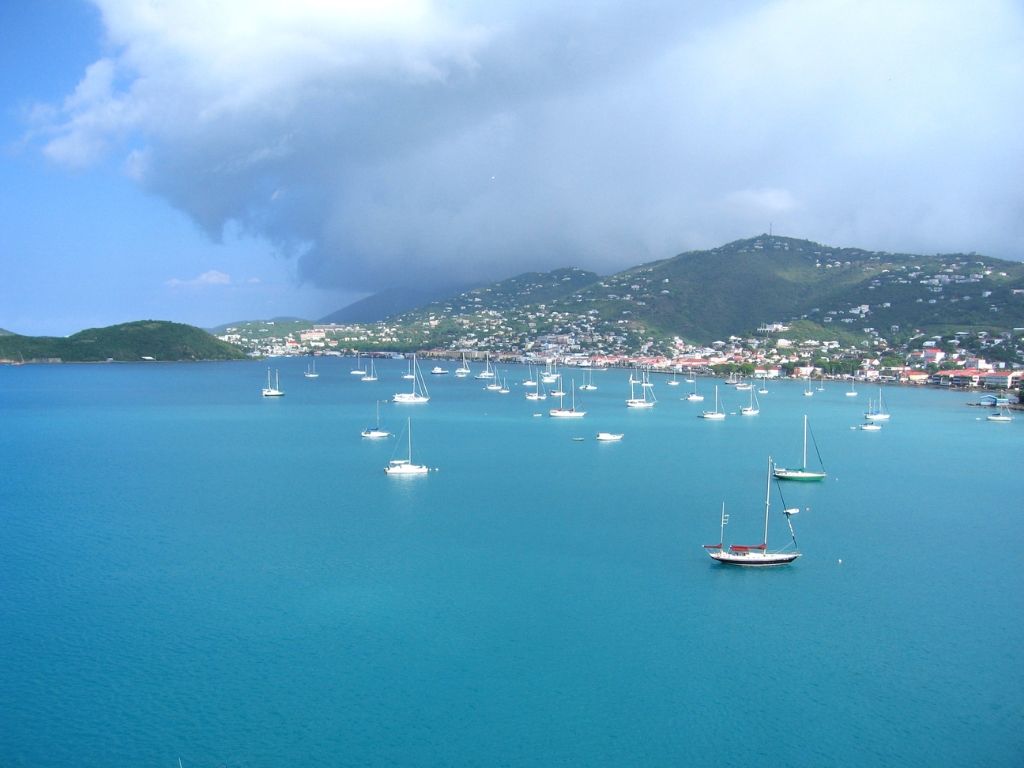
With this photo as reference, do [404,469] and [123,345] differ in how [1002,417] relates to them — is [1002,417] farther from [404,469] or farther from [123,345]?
[123,345]

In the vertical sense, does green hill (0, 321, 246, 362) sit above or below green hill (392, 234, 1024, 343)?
below

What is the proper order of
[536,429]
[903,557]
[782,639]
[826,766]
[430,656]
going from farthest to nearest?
[536,429] → [903,557] → [782,639] → [430,656] → [826,766]

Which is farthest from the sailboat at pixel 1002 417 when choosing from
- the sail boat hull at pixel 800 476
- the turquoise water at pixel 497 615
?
the sail boat hull at pixel 800 476

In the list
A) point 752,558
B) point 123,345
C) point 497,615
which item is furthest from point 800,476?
point 123,345

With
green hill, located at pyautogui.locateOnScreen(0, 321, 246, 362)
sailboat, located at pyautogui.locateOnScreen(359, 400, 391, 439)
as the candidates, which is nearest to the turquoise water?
sailboat, located at pyautogui.locateOnScreen(359, 400, 391, 439)

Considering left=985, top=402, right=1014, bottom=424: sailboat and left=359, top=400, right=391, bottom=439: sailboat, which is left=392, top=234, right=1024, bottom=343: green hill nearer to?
left=985, top=402, right=1014, bottom=424: sailboat

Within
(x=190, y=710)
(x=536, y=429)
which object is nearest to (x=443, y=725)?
(x=190, y=710)

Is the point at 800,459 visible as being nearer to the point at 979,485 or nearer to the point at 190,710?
the point at 979,485
